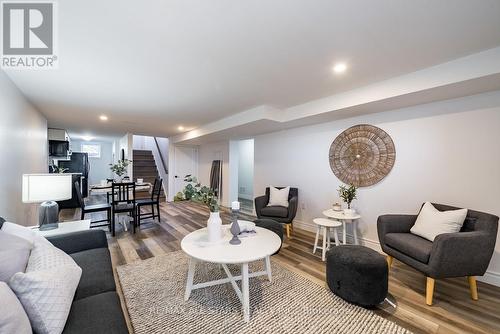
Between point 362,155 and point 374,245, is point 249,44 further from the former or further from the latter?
point 374,245

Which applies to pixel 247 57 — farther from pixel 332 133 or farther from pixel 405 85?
pixel 332 133

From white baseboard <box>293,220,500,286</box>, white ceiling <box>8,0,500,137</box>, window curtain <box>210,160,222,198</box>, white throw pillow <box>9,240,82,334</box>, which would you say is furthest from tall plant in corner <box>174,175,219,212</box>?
window curtain <box>210,160,222,198</box>

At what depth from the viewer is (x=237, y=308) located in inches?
71.5

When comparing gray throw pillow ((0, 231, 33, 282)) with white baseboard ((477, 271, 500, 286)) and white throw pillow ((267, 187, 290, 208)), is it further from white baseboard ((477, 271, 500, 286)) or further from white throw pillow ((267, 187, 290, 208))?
white baseboard ((477, 271, 500, 286))

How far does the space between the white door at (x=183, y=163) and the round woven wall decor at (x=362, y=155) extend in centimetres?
548

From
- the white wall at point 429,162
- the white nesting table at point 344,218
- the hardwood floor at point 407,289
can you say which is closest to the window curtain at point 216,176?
the hardwood floor at point 407,289

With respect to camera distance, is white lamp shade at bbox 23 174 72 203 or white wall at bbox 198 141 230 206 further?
white wall at bbox 198 141 230 206

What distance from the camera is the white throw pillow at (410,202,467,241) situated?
2107 mm

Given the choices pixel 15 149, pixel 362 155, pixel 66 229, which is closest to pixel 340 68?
pixel 362 155

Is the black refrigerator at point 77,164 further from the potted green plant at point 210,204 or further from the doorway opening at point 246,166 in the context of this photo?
the potted green plant at point 210,204

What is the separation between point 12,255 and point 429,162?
4.01m

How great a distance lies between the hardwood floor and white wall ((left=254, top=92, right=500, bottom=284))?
53 cm

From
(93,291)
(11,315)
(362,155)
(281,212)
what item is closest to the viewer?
(11,315)

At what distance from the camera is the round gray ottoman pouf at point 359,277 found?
1793 millimetres
